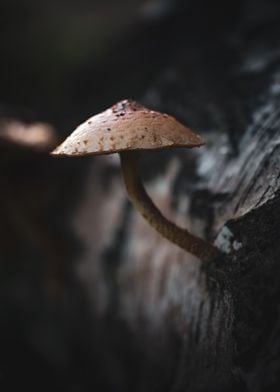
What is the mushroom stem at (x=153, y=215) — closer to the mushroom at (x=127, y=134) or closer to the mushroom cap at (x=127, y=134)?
the mushroom at (x=127, y=134)

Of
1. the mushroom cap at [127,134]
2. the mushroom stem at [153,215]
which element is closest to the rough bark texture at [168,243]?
the mushroom stem at [153,215]

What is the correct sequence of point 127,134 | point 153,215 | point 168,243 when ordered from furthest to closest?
point 168,243
point 153,215
point 127,134

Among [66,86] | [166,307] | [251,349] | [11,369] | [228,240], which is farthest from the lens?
[66,86]

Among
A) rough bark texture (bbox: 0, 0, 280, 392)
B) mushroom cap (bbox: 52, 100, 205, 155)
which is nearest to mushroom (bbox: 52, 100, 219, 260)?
mushroom cap (bbox: 52, 100, 205, 155)

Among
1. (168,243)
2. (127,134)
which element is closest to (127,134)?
(127,134)

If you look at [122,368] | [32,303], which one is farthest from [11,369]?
[32,303]

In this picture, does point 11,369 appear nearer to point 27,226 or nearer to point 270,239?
point 27,226

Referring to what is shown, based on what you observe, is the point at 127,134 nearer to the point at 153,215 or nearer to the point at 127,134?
the point at 127,134
